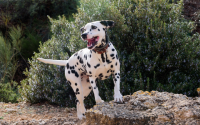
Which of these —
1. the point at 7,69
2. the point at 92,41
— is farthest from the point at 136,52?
the point at 7,69

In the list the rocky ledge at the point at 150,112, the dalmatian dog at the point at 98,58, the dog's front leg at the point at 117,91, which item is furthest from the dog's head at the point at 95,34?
the rocky ledge at the point at 150,112

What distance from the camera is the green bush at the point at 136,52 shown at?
4898mm

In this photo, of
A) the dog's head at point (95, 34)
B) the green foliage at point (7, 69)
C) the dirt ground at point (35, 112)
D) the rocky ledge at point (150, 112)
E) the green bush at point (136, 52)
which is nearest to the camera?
the rocky ledge at point (150, 112)

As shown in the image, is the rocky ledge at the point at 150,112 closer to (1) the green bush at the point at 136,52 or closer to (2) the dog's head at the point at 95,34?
(2) the dog's head at the point at 95,34

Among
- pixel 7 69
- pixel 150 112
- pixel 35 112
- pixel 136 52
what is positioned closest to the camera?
pixel 150 112

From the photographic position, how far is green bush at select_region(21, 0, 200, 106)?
4.90 metres

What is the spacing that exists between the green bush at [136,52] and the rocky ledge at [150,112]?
5.88ft

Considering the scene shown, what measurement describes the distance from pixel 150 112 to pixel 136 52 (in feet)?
9.30

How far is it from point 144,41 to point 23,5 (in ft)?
20.2

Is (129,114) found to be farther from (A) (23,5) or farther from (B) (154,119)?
(A) (23,5)

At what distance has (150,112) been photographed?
2.50 metres

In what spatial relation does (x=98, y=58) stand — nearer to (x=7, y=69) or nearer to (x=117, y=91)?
(x=117, y=91)

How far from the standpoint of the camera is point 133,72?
5051 mm

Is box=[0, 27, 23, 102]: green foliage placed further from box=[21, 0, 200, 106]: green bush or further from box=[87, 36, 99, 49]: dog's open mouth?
box=[87, 36, 99, 49]: dog's open mouth
